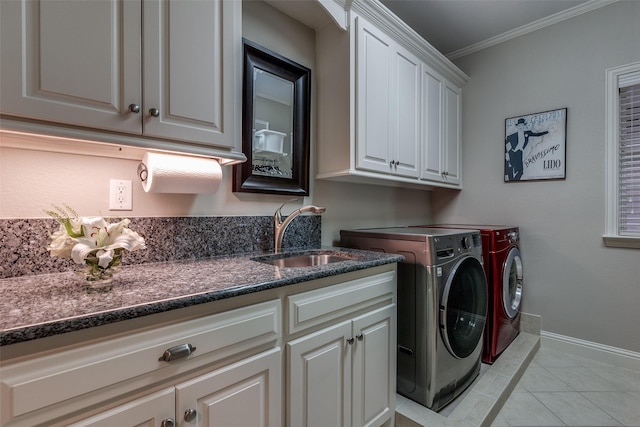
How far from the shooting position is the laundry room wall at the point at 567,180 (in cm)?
217

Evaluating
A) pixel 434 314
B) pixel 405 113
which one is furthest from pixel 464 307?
pixel 405 113

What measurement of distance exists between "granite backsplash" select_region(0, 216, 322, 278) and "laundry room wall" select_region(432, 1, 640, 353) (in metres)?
1.83

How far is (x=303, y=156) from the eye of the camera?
189cm

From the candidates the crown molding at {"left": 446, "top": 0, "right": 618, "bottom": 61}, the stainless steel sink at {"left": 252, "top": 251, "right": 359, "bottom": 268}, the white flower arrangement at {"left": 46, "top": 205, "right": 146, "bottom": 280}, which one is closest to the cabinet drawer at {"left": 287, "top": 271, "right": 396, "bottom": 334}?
the stainless steel sink at {"left": 252, "top": 251, "right": 359, "bottom": 268}

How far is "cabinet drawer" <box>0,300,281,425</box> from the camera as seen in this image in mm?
605

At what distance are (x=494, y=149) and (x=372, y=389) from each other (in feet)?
7.57

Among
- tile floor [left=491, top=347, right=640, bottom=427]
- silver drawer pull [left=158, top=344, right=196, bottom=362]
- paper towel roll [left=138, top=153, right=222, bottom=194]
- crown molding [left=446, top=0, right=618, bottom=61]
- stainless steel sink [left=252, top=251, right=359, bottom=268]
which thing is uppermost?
crown molding [left=446, top=0, right=618, bottom=61]

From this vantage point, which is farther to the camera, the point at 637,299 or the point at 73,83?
the point at 637,299

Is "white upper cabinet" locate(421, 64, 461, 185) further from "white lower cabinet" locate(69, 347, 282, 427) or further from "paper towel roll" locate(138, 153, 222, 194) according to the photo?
"white lower cabinet" locate(69, 347, 282, 427)

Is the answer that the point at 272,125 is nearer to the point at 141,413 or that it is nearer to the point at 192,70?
the point at 192,70

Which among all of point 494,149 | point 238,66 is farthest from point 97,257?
point 494,149

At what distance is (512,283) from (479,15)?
81.8 inches

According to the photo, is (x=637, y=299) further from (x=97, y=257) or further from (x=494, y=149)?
(x=97, y=257)

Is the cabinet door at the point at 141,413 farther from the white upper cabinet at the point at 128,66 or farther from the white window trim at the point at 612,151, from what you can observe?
the white window trim at the point at 612,151
